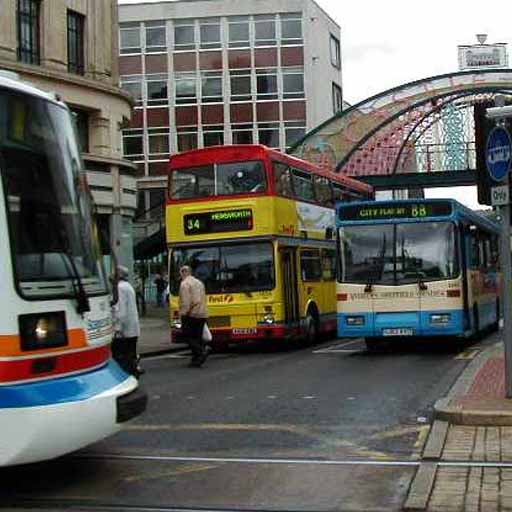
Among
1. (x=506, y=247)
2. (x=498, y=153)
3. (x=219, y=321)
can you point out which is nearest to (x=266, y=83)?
(x=219, y=321)

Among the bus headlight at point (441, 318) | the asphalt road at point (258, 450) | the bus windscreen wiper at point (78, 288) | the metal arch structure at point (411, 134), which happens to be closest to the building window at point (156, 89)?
the metal arch structure at point (411, 134)

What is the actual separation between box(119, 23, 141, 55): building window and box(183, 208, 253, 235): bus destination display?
42.1 m

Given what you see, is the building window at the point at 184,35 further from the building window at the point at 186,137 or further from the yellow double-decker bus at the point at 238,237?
the yellow double-decker bus at the point at 238,237

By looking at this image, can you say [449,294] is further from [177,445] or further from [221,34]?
[221,34]

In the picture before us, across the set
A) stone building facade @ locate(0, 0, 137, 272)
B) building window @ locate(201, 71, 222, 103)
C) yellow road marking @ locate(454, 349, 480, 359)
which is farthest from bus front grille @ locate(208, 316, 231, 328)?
building window @ locate(201, 71, 222, 103)

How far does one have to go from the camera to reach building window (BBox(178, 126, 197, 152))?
58.7 meters

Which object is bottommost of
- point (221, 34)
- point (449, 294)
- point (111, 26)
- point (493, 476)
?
point (493, 476)

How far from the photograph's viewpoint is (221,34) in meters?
58.1

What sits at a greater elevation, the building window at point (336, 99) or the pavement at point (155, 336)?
the building window at point (336, 99)

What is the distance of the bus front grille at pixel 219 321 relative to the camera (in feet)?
63.6

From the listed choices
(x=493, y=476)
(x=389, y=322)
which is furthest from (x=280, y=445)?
(x=389, y=322)

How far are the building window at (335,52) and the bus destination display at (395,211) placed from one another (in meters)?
46.2

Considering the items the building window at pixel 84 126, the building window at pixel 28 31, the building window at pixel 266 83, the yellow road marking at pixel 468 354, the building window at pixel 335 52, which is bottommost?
the yellow road marking at pixel 468 354

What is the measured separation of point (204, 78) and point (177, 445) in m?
51.8
